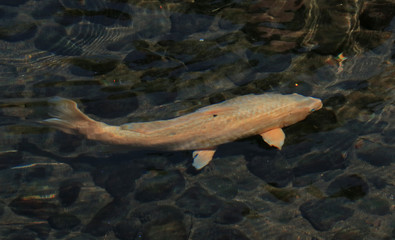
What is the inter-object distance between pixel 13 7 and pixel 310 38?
17.5 ft

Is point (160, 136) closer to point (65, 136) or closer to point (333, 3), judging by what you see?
point (65, 136)

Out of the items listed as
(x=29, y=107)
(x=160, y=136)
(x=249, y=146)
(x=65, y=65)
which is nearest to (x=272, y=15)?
(x=249, y=146)

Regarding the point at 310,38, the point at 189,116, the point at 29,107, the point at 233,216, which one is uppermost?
the point at 310,38

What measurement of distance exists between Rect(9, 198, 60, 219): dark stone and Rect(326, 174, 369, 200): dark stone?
4158 millimetres

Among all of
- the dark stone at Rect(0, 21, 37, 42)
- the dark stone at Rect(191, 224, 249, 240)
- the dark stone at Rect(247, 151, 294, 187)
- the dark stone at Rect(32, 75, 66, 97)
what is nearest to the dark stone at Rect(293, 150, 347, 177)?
the dark stone at Rect(247, 151, 294, 187)

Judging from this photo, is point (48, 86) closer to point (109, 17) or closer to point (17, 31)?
point (17, 31)

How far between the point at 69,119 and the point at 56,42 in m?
1.83

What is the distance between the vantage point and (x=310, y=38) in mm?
7680

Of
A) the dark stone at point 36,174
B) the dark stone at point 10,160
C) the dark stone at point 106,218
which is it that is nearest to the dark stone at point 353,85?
the dark stone at point 106,218

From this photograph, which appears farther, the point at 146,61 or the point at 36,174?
the point at 146,61

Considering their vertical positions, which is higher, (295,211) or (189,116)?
(189,116)

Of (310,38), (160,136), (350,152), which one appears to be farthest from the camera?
(310,38)

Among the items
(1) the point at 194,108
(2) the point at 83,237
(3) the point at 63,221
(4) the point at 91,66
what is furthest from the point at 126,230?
(4) the point at 91,66

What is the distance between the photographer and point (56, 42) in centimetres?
768
